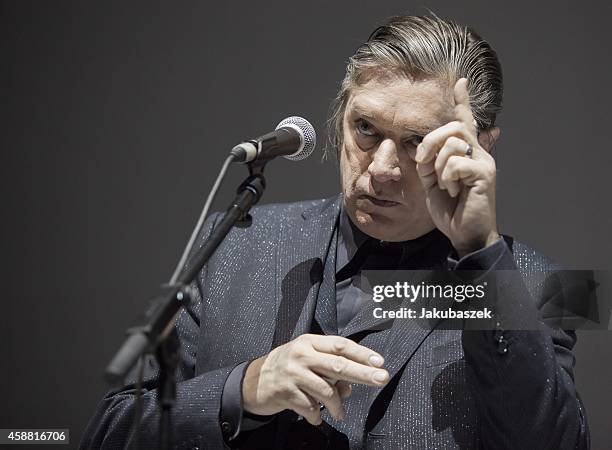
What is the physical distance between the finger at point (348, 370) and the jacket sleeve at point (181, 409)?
309 mm

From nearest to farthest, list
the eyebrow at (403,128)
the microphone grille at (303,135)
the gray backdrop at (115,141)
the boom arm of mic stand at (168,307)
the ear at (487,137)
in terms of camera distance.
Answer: the boom arm of mic stand at (168,307) → the microphone grille at (303,135) → the eyebrow at (403,128) → the ear at (487,137) → the gray backdrop at (115,141)

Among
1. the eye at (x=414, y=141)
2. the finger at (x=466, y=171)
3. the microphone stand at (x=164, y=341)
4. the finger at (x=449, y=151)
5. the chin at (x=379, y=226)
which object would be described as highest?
the eye at (x=414, y=141)

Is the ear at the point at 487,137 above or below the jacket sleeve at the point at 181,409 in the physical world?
above

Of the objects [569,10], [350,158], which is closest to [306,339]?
[350,158]

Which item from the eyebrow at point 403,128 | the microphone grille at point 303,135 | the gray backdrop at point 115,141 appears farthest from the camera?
the gray backdrop at point 115,141

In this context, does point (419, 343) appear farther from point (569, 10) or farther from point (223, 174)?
point (569, 10)

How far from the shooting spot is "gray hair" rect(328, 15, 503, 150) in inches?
76.7

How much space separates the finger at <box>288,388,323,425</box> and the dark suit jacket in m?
0.22

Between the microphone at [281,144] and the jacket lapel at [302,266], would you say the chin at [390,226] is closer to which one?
the jacket lapel at [302,266]

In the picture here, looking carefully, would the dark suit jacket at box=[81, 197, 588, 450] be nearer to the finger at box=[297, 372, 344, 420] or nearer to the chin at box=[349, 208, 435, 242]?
the chin at box=[349, 208, 435, 242]

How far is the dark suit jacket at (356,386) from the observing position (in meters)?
1.66

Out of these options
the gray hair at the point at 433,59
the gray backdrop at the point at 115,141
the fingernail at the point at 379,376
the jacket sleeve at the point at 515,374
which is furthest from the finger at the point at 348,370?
the gray backdrop at the point at 115,141

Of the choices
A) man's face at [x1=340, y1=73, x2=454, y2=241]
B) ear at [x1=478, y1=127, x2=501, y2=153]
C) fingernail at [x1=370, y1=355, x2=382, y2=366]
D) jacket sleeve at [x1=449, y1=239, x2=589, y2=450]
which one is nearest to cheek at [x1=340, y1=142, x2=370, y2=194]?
man's face at [x1=340, y1=73, x2=454, y2=241]

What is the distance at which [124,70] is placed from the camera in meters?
3.08
